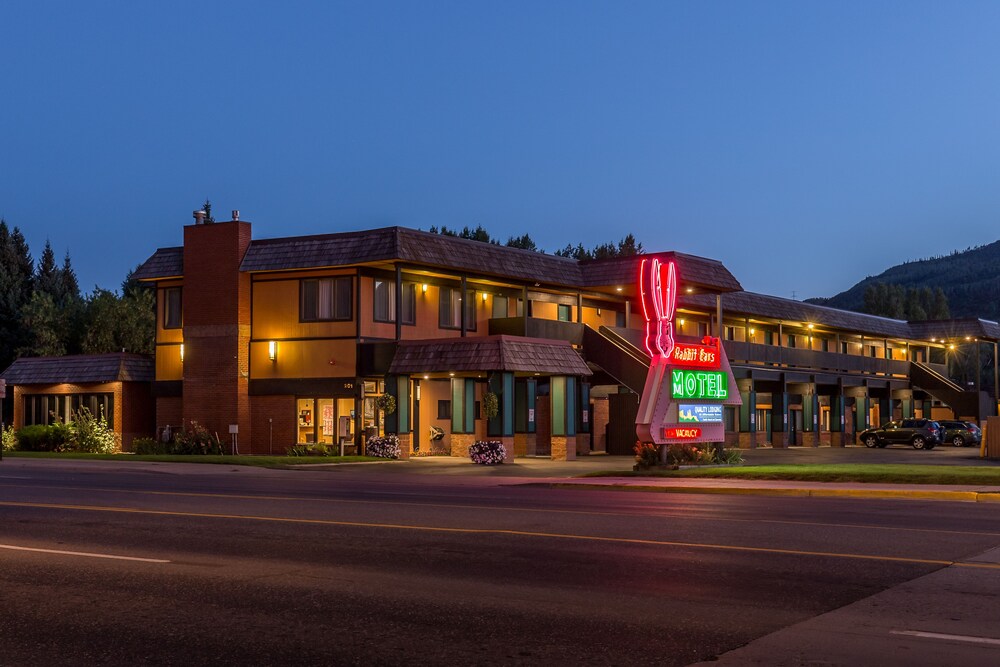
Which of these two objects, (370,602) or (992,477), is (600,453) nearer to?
(992,477)

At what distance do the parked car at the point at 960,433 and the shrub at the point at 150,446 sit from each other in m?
38.2

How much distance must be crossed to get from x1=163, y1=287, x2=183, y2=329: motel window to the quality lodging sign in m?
22.8

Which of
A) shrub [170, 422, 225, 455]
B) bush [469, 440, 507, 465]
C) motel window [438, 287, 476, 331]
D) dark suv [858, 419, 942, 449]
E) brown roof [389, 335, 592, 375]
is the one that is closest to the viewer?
bush [469, 440, 507, 465]

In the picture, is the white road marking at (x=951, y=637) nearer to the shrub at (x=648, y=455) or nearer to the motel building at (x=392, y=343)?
the shrub at (x=648, y=455)

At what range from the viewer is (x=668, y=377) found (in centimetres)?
3175

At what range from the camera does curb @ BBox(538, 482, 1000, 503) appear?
22125 mm

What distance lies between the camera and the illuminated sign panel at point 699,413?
105 ft

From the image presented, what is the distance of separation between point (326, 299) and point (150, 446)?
9.09 m

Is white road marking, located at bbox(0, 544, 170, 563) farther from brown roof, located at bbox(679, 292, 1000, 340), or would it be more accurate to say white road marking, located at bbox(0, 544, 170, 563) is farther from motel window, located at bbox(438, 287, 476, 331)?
brown roof, located at bbox(679, 292, 1000, 340)

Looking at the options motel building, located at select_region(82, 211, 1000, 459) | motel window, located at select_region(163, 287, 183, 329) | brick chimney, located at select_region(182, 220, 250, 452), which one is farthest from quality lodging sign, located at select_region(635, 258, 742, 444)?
motel window, located at select_region(163, 287, 183, 329)

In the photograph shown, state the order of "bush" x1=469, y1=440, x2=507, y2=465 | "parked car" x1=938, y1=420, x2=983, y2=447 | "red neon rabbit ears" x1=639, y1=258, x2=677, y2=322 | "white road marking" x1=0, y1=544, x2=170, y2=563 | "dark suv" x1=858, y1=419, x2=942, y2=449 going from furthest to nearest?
"parked car" x1=938, y1=420, x2=983, y2=447 < "dark suv" x1=858, y1=419, x2=942, y2=449 < "bush" x1=469, y1=440, x2=507, y2=465 < "red neon rabbit ears" x1=639, y1=258, x2=677, y2=322 < "white road marking" x1=0, y1=544, x2=170, y2=563

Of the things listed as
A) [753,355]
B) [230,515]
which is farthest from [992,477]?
[753,355]

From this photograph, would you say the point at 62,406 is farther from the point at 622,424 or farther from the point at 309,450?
the point at 622,424

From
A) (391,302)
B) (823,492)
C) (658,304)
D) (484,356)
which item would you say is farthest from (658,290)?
(391,302)
